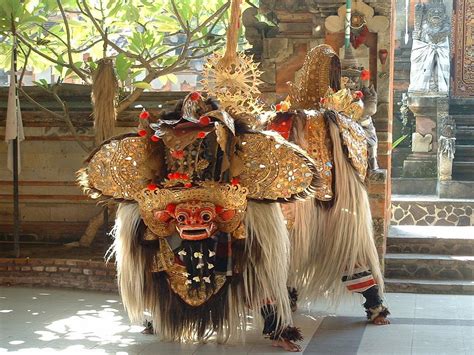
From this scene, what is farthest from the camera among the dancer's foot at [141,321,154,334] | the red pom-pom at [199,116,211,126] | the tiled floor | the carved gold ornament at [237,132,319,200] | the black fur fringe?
the dancer's foot at [141,321,154,334]

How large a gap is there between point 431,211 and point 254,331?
6327 millimetres

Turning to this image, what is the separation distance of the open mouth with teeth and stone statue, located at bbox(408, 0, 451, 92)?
32.7 feet

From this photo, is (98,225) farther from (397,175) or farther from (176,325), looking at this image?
(397,175)

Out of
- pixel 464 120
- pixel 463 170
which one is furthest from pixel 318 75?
pixel 464 120

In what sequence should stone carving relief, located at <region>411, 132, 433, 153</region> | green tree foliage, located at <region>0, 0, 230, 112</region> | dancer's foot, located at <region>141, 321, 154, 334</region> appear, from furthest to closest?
stone carving relief, located at <region>411, 132, 433, 153</region> < green tree foliage, located at <region>0, 0, 230, 112</region> < dancer's foot, located at <region>141, 321, 154, 334</region>

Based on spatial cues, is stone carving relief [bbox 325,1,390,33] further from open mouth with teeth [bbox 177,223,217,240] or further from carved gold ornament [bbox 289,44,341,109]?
open mouth with teeth [bbox 177,223,217,240]

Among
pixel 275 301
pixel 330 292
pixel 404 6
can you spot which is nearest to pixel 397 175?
pixel 404 6

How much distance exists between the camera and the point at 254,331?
680 cm

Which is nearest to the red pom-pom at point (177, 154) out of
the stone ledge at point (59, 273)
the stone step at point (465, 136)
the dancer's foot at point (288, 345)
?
the dancer's foot at point (288, 345)

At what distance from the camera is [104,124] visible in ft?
30.5

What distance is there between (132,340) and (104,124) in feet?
10.0

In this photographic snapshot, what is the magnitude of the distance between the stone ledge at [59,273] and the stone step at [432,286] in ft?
7.62

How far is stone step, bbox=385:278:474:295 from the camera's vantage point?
8.49 m

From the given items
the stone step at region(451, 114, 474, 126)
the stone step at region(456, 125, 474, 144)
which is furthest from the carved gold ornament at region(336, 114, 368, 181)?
the stone step at region(451, 114, 474, 126)
